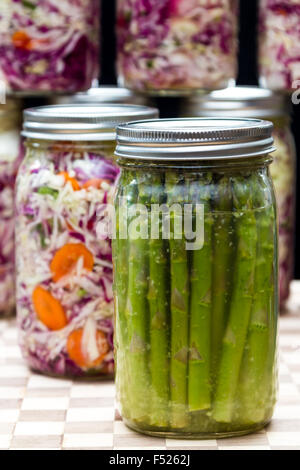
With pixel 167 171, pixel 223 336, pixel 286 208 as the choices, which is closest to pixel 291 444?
pixel 223 336

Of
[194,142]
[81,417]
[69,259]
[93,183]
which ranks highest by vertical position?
[194,142]

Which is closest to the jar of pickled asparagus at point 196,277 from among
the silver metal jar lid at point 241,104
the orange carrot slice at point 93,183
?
the orange carrot slice at point 93,183

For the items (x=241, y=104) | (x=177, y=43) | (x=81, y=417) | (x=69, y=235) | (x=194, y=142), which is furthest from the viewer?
(x=241, y=104)

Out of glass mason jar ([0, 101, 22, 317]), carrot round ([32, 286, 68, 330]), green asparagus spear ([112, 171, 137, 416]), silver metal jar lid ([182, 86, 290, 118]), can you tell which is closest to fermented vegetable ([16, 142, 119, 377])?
carrot round ([32, 286, 68, 330])

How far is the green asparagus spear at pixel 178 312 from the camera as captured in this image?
1093 mm

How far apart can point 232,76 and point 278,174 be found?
0.21 meters

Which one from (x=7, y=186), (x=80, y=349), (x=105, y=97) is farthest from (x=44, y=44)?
(x=80, y=349)

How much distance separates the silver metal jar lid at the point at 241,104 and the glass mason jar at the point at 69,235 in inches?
13.0

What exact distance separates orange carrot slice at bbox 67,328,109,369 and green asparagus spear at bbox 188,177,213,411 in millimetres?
281

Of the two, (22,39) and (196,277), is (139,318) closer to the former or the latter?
(196,277)

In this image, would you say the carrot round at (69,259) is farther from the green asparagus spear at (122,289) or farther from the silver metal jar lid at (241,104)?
the silver metal jar lid at (241,104)

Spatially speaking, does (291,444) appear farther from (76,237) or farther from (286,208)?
(286,208)

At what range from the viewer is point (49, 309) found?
53.8 inches

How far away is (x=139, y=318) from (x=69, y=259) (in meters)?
0.25
